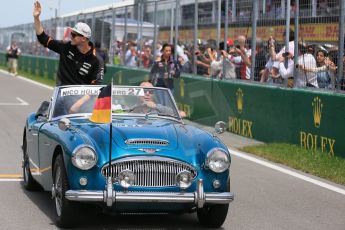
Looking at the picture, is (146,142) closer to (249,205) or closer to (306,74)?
(249,205)

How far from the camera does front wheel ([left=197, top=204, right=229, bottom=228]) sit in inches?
310

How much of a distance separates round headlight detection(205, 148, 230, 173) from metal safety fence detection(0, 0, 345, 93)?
6272mm

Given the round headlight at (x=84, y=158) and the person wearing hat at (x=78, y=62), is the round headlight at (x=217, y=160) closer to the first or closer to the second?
the round headlight at (x=84, y=158)

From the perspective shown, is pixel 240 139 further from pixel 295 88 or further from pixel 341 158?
pixel 341 158

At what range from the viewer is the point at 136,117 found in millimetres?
8867

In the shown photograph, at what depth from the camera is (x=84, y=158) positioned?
7.58 metres

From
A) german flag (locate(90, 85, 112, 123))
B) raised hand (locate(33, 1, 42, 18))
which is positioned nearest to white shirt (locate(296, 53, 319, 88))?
raised hand (locate(33, 1, 42, 18))

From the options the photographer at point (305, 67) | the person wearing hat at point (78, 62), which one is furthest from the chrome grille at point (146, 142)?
the photographer at point (305, 67)

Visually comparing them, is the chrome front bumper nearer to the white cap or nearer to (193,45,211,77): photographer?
the white cap

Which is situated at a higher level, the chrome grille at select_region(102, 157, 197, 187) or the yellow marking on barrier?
the chrome grille at select_region(102, 157, 197, 187)

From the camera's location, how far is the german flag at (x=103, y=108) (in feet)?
25.7

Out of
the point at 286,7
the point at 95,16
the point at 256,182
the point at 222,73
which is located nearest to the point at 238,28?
the point at 222,73

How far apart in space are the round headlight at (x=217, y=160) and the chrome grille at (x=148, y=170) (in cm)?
31

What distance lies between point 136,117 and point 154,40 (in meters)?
16.2
